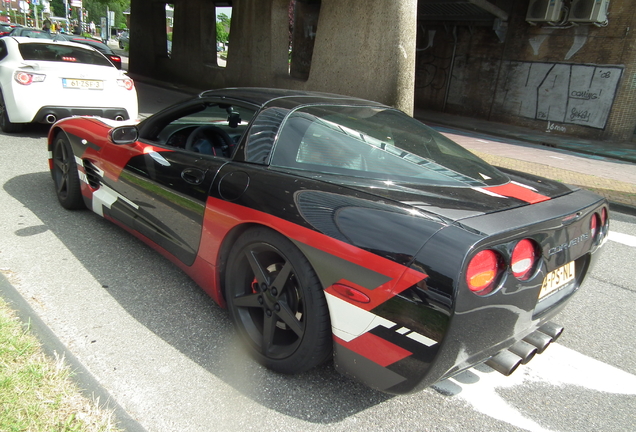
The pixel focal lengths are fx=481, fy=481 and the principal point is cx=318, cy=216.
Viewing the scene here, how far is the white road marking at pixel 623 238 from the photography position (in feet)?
16.8

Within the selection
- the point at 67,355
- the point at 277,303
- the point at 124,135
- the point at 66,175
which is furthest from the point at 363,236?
the point at 66,175

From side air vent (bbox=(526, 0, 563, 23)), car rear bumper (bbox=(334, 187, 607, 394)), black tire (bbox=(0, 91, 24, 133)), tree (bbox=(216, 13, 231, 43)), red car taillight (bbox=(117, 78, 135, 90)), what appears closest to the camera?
car rear bumper (bbox=(334, 187, 607, 394))

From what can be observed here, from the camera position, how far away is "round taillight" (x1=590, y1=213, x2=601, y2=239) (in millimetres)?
2443

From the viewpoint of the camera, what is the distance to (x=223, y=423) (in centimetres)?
209

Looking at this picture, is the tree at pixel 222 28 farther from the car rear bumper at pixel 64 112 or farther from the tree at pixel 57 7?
the tree at pixel 57 7

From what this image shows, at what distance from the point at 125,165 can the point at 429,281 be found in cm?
249

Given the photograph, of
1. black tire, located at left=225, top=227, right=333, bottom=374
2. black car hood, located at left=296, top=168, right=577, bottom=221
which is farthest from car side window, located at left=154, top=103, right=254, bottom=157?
black car hood, located at left=296, top=168, right=577, bottom=221

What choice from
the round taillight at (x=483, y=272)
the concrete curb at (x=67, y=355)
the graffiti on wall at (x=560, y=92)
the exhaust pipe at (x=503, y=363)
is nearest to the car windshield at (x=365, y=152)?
the round taillight at (x=483, y=272)

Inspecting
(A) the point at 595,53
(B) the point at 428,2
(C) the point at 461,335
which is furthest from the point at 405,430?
(B) the point at 428,2

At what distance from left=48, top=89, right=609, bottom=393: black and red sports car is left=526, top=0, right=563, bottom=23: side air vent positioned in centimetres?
1685

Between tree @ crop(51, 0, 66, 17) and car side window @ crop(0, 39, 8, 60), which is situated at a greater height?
tree @ crop(51, 0, 66, 17)

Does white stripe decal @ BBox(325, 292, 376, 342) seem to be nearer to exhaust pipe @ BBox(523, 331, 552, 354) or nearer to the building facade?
exhaust pipe @ BBox(523, 331, 552, 354)

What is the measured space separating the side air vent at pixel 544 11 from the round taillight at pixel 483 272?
59.7ft

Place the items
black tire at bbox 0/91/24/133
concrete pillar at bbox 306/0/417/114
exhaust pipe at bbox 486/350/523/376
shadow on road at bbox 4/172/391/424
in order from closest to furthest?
exhaust pipe at bbox 486/350/523/376, shadow on road at bbox 4/172/391/424, black tire at bbox 0/91/24/133, concrete pillar at bbox 306/0/417/114
